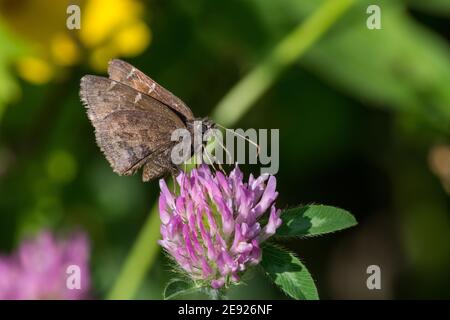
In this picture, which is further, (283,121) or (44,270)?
(283,121)

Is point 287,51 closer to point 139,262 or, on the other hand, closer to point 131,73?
point 139,262

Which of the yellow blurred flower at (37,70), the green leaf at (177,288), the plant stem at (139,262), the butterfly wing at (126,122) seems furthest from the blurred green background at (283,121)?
the green leaf at (177,288)

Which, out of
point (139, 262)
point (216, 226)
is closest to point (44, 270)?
point (139, 262)

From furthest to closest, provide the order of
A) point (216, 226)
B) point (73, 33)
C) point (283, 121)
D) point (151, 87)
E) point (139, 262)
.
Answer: point (283, 121) < point (73, 33) < point (139, 262) < point (151, 87) < point (216, 226)

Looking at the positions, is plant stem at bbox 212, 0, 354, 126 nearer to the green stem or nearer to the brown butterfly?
the green stem

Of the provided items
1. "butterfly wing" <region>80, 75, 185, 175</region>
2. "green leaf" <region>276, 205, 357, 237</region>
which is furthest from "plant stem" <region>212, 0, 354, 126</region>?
"green leaf" <region>276, 205, 357, 237</region>

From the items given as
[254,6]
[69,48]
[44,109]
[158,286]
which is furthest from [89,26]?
[158,286]

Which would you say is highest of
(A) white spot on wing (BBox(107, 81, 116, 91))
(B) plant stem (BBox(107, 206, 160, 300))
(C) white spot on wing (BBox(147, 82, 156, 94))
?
(A) white spot on wing (BBox(107, 81, 116, 91))
